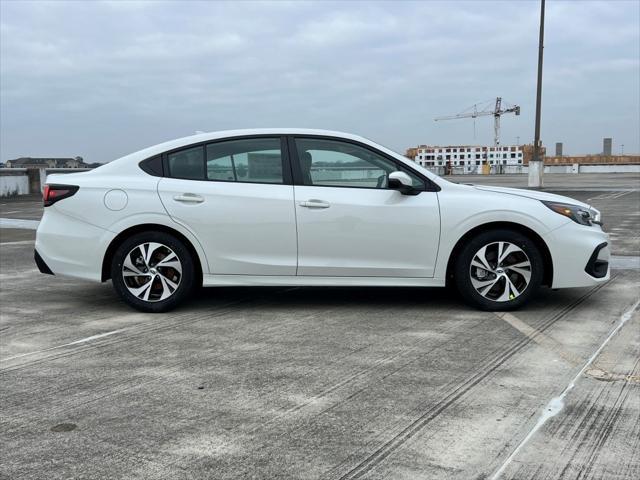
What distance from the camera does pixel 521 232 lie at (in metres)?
5.57

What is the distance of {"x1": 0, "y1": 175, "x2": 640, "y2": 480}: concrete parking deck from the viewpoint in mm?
2826

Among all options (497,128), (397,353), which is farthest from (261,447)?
(497,128)

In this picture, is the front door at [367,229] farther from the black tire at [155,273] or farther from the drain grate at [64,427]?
the drain grate at [64,427]

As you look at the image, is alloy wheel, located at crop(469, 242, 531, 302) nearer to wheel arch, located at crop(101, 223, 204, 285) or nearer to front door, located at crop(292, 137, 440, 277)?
front door, located at crop(292, 137, 440, 277)

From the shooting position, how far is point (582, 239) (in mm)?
5516

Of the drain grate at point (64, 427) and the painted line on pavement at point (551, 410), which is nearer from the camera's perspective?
the painted line on pavement at point (551, 410)

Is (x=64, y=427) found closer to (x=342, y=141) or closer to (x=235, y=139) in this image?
(x=235, y=139)

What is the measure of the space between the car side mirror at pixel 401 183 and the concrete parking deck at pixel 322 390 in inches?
42.6

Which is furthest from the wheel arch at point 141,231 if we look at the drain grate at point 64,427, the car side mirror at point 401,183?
the drain grate at point 64,427

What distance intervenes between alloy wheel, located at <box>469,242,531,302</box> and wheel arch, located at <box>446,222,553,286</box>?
16 cm

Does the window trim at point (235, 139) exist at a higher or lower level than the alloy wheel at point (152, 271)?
higher

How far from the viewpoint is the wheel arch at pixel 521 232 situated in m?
5.55

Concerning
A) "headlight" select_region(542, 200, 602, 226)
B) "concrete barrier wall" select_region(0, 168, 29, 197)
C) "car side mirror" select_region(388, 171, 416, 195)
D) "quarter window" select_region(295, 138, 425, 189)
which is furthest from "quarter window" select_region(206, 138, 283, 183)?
"concrete barrier wall" select_region(0, 168, 29, 197)

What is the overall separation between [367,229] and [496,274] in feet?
3.90
